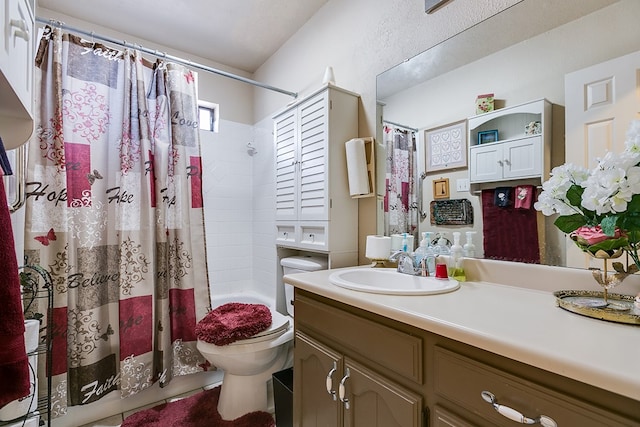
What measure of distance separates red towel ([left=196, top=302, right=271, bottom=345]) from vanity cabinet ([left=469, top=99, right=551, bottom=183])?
127 centimetres

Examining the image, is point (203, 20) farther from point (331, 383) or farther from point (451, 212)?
point (331, 383)

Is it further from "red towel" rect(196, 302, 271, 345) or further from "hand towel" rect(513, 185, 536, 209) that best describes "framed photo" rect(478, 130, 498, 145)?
"red towel" rect(196, 302, 271, 345)

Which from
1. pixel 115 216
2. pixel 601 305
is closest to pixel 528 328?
pixel 601 305

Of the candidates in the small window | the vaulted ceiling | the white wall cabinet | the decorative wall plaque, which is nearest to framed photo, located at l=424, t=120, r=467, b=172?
→ the decorative wall plaque

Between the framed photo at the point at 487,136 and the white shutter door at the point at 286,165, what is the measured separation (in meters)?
1.08

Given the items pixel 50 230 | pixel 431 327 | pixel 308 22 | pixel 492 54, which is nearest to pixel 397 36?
pixel 492 54

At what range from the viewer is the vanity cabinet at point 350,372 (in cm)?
84

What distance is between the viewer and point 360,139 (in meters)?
1.66

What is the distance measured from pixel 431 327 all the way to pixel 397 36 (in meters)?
1.44

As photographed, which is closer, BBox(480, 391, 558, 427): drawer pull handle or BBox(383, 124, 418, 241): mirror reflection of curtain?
BBox(480, 391, 558, 427): drawer pull handle

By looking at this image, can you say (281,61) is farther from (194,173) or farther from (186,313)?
(186,313)

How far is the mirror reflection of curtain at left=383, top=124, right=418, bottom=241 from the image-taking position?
1.51m

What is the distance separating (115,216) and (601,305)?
219 cm

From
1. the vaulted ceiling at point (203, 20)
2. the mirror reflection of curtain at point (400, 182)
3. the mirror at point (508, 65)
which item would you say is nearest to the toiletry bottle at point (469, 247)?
the mirror at point (508, 65)
